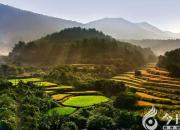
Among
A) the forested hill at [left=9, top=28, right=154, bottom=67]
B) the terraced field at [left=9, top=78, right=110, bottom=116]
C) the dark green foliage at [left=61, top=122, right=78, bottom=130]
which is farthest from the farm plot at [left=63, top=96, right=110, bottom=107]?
the forested hill at [left=9, top=28, right=154, bottom=67]

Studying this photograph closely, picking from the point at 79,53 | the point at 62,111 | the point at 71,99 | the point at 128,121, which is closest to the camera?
the point at 128,121

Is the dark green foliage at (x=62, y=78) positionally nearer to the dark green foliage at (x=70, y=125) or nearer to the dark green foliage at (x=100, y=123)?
the dark green foliage at (x=70, y=125)

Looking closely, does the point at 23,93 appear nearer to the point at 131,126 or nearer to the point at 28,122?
the point at 28,122

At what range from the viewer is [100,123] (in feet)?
75.0

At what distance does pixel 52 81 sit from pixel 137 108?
22786mm

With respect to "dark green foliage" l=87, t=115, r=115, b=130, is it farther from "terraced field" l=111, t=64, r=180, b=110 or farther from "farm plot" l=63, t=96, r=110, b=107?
"farm plot" l=63, t=96, r=110, b=107

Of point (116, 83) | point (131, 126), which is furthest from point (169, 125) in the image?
point (116, 83)

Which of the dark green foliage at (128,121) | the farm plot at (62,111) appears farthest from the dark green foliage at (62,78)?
the dark green foliage at (128,121)

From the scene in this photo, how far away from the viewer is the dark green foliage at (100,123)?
2272 centimetres

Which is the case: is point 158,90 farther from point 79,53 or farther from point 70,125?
point 79,53

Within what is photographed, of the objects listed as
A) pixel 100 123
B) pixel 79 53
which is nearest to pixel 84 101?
pixel 100 123

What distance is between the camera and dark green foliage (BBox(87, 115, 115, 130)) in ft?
74.5

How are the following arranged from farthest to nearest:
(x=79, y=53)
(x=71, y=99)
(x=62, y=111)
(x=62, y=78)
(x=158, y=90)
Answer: (x=79, y=53)
(x=62, y=78)
(x=158, y=90)
(x=71, y=99)
(x=62, y=111)

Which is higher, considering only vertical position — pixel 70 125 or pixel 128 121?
pixel 128 121
